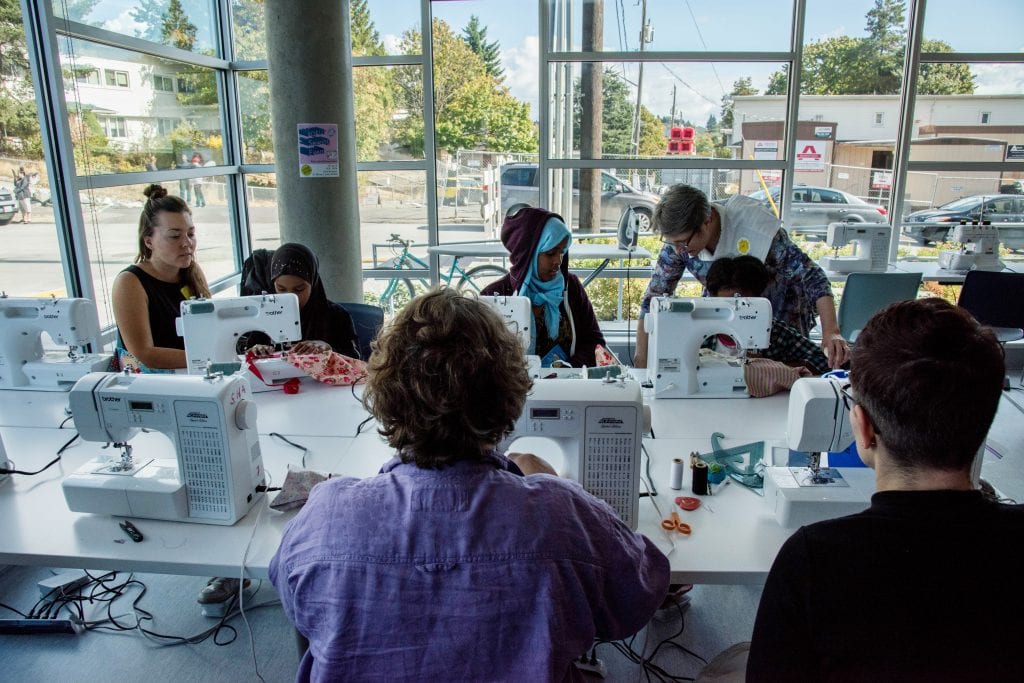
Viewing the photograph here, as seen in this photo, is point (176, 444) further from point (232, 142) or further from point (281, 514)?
point (232, 142)

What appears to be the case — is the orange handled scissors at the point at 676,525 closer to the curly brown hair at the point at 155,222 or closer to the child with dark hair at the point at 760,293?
the child with dark hair at the point at 760,293

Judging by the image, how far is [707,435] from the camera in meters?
1.98

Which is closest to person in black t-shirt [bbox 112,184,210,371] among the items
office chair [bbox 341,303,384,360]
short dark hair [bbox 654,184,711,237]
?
office chair [bbox 341,303,384,360]

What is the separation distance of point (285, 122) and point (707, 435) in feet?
9.95

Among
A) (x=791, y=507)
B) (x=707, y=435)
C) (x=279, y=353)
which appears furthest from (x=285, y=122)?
(x=791, y=507)

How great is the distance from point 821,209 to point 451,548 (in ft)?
14.6

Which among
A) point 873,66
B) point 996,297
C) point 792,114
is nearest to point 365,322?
point 792,114

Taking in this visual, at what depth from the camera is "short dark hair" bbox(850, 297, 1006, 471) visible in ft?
2.95

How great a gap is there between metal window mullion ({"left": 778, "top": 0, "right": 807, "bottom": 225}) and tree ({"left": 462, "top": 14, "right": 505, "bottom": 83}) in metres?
1.49

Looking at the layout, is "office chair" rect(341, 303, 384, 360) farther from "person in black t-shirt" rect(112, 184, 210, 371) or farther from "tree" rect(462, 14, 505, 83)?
"tree" rect(462, 14, 505, 83)

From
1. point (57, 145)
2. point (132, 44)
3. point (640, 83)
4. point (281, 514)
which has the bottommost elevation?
point (281, 514)

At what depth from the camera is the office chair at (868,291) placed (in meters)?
3.73

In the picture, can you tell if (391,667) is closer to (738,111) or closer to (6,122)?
(6,122)

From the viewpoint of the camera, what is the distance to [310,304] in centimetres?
273
